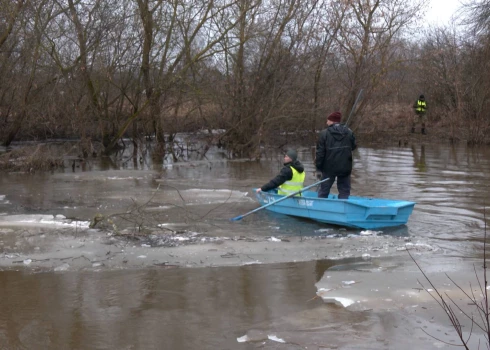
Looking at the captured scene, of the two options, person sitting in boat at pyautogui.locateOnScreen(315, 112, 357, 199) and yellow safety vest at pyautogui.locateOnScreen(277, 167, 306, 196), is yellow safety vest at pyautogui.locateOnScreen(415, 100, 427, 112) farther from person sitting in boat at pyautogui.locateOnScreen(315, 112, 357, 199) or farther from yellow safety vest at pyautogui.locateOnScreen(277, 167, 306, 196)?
person sitting in boat at pyautogui.locateOnScreen(315, 112, 357, 199)

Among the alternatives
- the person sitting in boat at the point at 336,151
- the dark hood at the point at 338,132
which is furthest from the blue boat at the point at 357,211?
the dark hood at the point at 338,132

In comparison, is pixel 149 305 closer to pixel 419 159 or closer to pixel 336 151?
pixel 336 151

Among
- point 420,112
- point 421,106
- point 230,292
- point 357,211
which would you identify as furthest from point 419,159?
point 230,292

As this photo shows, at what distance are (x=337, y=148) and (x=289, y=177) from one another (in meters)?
1.00

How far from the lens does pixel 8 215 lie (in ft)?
30.8

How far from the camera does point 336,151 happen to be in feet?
29.0

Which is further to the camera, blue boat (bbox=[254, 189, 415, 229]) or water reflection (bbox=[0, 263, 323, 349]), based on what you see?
blue boat (bbox=[254, 189, 415, 229])

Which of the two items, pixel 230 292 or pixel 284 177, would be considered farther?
pixel 284 177

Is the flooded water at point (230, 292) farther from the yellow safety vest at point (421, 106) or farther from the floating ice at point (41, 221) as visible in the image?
the yellow safety vest at point (421, 106)

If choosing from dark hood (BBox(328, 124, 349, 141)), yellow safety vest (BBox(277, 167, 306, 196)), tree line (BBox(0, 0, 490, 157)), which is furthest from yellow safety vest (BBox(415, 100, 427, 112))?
dark hood (BBox(328, 124, 349, 141))

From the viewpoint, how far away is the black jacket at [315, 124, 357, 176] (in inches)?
346

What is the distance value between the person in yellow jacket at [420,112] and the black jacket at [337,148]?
62.7ft

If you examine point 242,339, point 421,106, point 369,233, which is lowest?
point 242,339

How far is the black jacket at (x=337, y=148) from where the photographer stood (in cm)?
880
